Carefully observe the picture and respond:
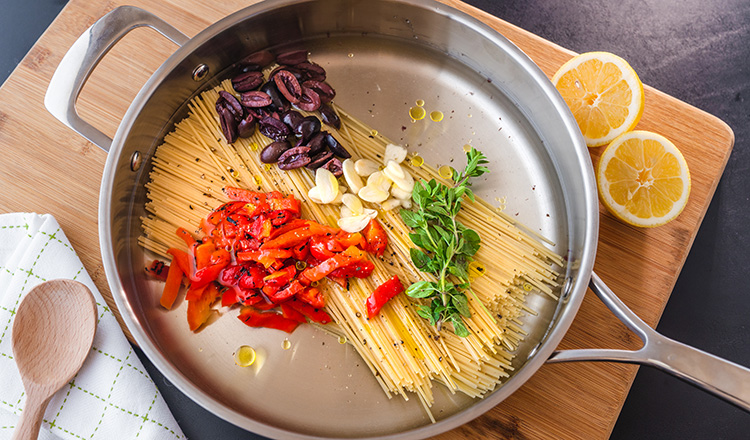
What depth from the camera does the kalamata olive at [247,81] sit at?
74.0 inches

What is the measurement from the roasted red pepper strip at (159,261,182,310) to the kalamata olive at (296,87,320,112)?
740 mm

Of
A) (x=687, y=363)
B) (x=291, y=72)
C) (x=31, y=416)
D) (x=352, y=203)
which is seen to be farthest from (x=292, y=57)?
(x=687, y=363)

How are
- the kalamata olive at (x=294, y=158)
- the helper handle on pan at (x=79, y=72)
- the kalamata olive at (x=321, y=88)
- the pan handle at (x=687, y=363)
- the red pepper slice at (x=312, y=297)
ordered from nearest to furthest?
the pan handle at (x=687, y=363) < the helper handle on pan at (x=79, y=72) < the red pepper slice at (x=312, y=297) < the kalamata olive at (x=294, y=158) < the kalamata olive at (x=321, y=88)

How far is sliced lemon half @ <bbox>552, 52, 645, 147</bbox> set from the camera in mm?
1713

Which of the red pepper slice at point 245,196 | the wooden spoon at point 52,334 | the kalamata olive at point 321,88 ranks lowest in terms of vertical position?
the wooden spoon at point 52,334

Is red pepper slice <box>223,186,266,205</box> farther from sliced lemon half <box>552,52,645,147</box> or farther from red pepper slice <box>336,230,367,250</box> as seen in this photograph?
sliced lemon half <box>552,52,645,147</box>

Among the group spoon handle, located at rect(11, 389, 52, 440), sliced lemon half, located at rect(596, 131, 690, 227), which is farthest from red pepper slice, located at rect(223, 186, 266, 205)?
sliced lemon half, located at rect(596, 131, 690, 227)

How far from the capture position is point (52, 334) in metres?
1.69

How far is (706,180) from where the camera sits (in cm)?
180

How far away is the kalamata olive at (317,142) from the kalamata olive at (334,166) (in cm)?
6

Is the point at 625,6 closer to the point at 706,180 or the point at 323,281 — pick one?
the point at 706,180

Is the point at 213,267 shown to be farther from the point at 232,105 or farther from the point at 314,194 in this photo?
the point at 232,105

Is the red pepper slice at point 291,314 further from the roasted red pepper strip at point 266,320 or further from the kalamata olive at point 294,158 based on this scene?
the kalamata olive at point 294,158

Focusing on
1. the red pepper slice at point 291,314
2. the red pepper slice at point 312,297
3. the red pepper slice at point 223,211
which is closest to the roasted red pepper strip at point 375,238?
the red pepper slice at point 312,297
